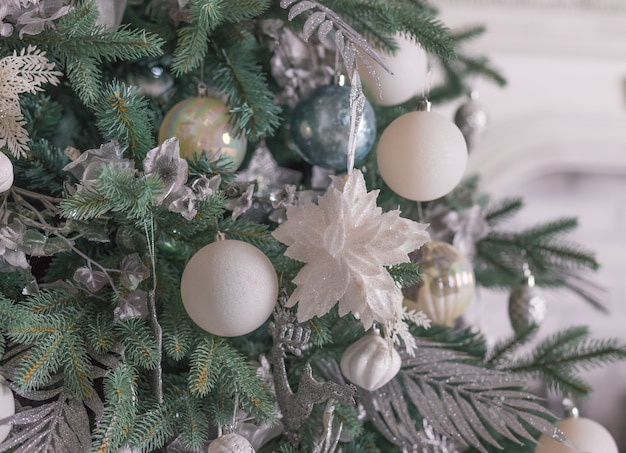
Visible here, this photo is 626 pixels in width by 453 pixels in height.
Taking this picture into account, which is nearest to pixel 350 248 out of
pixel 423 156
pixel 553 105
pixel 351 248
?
pixel 351 248

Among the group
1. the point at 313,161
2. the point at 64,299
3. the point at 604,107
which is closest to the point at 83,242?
the point at 64,299

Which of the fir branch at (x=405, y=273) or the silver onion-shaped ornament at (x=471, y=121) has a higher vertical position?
the fir branch at (x=405, y=273)

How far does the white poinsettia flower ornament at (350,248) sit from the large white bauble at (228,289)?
25 mm

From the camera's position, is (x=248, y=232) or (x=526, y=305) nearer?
(x=248, y=232)

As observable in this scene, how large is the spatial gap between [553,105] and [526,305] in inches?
32.5

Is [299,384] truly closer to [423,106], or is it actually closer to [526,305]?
[423,106]

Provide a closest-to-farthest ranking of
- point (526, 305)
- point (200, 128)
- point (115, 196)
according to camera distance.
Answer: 1. point (115, 196)
2. point (200, 128)
3. point (526, 305)

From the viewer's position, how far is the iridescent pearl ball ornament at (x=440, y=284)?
58cm

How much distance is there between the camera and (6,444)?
38cm

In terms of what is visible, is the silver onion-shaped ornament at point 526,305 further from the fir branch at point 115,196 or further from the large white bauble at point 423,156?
the fir branch at point 115,196

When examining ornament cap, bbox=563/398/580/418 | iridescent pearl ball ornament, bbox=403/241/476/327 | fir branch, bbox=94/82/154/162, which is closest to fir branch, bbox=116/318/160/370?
fir branch, bbox=94/82/154/162

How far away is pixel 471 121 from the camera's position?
0.76 meters

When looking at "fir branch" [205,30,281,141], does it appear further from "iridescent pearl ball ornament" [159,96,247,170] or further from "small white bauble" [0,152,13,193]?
"small white bauble" [0,152,13,193]

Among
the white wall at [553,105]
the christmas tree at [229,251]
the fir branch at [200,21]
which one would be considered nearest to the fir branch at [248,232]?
the christmas tree at [229,251]
